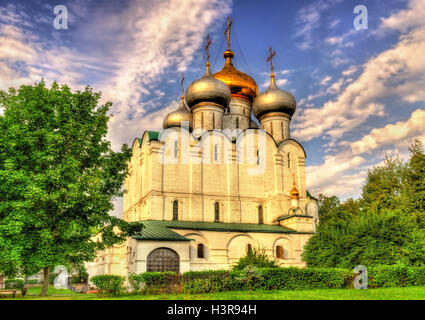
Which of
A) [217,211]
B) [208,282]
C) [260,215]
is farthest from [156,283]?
[260,215]

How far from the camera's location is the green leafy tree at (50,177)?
14602mm

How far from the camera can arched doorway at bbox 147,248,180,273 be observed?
21891 mm

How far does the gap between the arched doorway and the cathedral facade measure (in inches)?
23.5

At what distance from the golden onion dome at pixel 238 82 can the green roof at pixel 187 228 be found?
42.2ft

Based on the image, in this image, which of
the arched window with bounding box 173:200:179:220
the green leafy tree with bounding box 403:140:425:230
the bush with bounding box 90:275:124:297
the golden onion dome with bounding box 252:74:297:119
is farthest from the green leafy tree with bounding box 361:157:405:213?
the bush with bounding box 90:275:124:297

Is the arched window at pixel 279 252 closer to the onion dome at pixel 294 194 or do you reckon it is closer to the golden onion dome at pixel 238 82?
the onion dome at pixel 294 194

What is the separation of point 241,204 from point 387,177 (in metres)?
13.5

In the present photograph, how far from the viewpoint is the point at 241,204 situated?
29.6 meters

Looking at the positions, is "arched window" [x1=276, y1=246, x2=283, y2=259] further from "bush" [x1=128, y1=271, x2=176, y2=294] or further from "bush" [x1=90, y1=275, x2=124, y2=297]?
"bush" [x1=90, y1=275, x2=124, y2=297]

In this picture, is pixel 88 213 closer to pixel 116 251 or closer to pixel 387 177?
pixel 116 251

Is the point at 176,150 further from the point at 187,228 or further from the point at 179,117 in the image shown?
the point at 187,228

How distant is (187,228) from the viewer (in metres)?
25.6

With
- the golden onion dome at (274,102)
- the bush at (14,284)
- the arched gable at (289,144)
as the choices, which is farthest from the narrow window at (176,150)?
the bush at (14,284)
